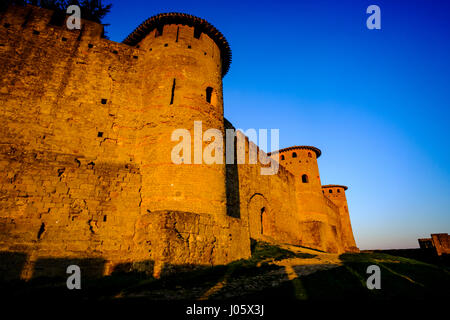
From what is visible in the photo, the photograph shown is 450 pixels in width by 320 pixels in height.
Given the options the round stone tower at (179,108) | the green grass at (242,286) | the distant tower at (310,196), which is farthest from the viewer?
the distant tower at (310,196)

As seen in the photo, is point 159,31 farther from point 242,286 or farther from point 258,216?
point 258,216

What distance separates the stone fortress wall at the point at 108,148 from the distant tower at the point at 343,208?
97.1ft

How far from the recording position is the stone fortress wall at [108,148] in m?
6.13

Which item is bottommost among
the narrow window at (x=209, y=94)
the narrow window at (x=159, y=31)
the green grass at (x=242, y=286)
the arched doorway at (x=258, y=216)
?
the green grass at (x=242, y=286)

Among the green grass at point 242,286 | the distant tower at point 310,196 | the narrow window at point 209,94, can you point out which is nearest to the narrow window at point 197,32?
the narrow window at point 209,94

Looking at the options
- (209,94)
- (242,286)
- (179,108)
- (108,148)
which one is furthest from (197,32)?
(242,286)

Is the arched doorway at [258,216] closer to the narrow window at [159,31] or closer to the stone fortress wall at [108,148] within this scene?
the stone fortress wall at [108,148]

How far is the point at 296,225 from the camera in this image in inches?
776

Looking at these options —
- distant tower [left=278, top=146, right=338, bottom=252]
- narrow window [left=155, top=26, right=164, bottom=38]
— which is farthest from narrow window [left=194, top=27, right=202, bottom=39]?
distant tower [left=278, top=146, right=338, bottom=252]

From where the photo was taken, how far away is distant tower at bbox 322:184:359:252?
32497 millimetres

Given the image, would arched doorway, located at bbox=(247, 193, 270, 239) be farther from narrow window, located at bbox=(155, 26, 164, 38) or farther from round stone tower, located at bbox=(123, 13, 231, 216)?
narrow window, located at bbox=(155, 26, 164, 38)

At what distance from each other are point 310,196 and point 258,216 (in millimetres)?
9104

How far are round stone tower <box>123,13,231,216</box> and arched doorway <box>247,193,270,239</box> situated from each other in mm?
6140
